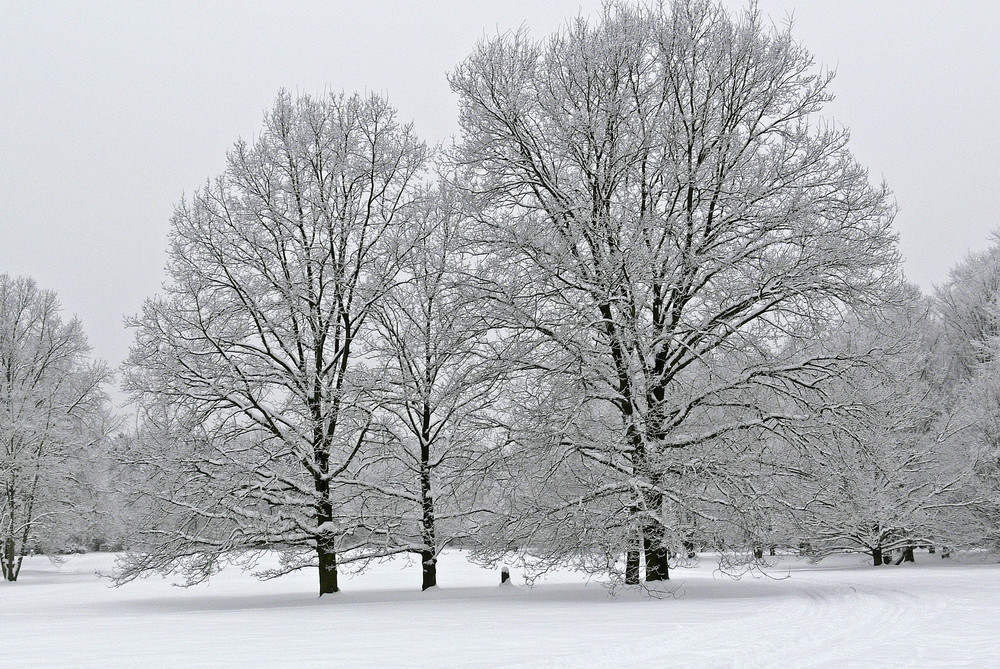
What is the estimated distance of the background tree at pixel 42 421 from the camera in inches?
1287

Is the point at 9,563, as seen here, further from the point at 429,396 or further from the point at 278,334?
the point at 429,396

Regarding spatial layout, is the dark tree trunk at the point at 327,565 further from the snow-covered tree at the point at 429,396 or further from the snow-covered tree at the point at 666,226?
the snow-covered tree at the point at 666,226

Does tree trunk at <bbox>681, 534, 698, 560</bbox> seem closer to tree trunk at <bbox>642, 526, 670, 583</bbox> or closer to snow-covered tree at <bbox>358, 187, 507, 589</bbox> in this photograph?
tree trunk at <bbox>642, 526, 670, 583</bbox>

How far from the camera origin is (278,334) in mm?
18812

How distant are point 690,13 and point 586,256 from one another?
587cm

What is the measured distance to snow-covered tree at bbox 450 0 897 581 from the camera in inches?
589

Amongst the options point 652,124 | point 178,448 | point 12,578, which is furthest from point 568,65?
point 12,578

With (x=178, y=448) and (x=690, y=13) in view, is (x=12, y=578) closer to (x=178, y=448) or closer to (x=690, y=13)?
(x=178, y=448)

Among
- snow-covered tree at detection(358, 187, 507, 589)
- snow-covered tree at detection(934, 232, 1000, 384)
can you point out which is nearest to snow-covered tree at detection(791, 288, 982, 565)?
snow-covered tree at detection(934, 232, 1000, 384)

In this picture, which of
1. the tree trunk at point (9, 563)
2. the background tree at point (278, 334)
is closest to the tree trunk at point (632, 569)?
the background tree at point (278, 334)

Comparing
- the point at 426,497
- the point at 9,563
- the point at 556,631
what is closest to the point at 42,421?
the point at 9,563

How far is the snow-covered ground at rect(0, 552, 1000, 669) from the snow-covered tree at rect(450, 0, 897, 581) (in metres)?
2.49

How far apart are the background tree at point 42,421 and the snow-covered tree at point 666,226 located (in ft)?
80.2

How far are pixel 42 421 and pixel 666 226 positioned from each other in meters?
29.0
